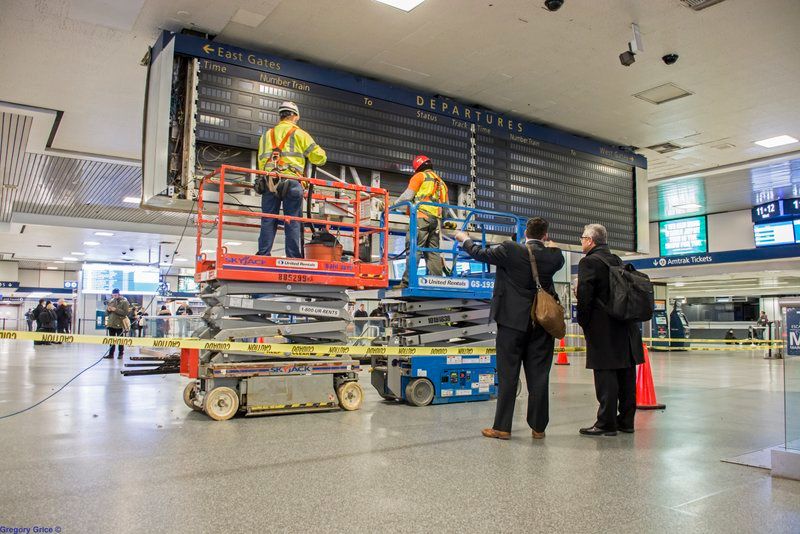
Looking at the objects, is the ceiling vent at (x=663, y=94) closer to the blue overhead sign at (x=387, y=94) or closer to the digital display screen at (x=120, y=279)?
the blue overhead sign at (x=387, y=94)

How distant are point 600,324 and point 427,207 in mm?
2691

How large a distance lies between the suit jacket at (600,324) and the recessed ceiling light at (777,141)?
6641mm

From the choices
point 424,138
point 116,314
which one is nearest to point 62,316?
point 116,314

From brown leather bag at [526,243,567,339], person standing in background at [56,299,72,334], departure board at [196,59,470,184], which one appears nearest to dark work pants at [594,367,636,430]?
brown leather bag at [526,243,567,339]

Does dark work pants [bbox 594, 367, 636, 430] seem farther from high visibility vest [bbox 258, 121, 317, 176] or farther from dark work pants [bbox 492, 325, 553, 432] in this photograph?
high visibility vest [bbox 258, 121, 317, 176]

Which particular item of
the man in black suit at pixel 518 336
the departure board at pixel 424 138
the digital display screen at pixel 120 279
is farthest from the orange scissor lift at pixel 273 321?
the digital display screen at pixel 120 279

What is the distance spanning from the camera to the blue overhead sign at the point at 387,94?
6180 millimetres

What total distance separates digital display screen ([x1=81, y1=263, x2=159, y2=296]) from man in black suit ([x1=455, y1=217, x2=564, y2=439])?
87.1ft

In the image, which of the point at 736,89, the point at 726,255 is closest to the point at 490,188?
the point at 736,89

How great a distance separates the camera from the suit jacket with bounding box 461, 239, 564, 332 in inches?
181

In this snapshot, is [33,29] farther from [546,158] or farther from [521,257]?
[546,158]

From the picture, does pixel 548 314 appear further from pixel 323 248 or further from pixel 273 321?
pixel 273 321

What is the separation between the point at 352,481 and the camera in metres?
3.28

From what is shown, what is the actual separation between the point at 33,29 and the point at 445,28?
4394 millimetres
